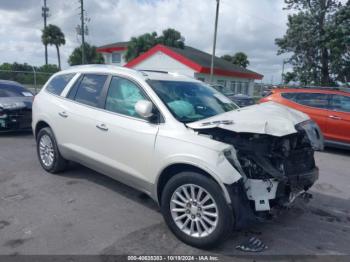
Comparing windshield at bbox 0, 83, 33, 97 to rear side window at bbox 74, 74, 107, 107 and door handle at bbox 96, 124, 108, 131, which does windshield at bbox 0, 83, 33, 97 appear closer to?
rear side window at bbox 74, 74, 107, 107

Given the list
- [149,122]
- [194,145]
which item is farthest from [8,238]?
[194,145]

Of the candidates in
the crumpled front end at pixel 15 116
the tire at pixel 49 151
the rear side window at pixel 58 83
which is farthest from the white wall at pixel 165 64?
the tire at pixel 49 151

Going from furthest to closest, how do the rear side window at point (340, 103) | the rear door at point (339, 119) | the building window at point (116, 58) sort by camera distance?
1. the building window at point (116, 58)
2. the rear side window at point (340, 103)
3. the rear door at point (339, 119)

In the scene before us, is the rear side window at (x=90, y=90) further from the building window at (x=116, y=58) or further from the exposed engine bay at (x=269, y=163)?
the building window at (x=116, y=58)

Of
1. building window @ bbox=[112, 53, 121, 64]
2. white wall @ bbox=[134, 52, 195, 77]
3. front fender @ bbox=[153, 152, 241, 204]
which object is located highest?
building window @ bbox=[112, 53, 121, 64]

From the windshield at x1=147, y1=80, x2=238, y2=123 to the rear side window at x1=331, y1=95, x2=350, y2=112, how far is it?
4.89 metres

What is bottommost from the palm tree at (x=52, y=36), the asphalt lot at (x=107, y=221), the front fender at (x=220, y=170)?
the asphalt lot at (x=107, y=221)

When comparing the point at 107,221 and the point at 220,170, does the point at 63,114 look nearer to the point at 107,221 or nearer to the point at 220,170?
the point at 107,221

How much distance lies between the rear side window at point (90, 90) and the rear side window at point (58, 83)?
47cm

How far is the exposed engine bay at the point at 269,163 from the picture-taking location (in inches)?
129

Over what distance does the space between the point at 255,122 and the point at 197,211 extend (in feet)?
3.60

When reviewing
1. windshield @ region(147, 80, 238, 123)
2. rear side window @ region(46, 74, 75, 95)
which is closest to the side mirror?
windshield @ region(147, 80, 238, 123)

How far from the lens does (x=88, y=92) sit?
4.71 metres

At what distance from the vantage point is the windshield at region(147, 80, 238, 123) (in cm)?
385
